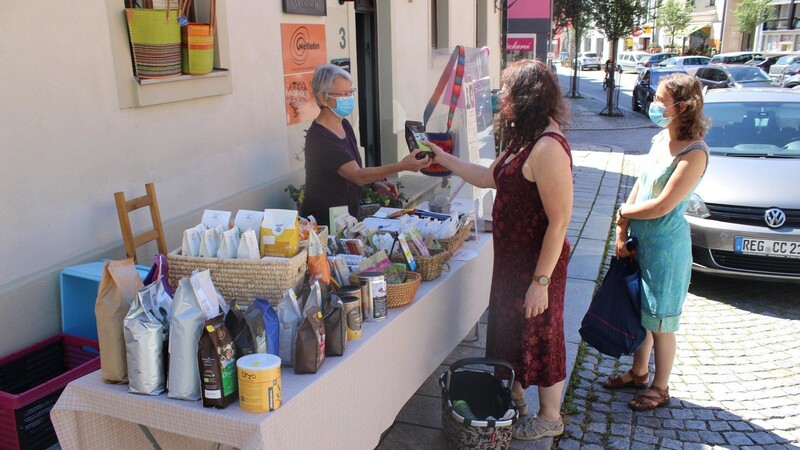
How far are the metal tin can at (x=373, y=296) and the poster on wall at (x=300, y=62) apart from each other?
300cm

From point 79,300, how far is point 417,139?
1968mm

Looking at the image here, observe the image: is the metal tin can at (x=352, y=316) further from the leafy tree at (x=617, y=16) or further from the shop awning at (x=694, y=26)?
the shop awning at (x=694, y=26)

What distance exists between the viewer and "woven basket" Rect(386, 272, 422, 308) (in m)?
2.85

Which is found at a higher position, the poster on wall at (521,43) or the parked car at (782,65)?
the poster on wall at (521,43)

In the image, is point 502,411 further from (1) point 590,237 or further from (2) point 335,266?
(1) point 590,237

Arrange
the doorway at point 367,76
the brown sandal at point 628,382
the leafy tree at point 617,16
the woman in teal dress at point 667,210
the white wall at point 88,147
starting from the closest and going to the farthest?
the white wall at point 88,147
the woman in teal dress at point 667,210
the brown sandal at point 628,382
the doorway at point 367,76
the leafy tree at point 617,16

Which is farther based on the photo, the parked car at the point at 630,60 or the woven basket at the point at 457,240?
the parked car at the point at 630,60

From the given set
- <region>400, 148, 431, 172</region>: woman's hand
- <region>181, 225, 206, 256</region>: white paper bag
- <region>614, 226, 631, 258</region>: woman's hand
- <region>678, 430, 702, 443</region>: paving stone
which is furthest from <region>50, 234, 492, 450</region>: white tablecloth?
<region>678, 430, 702, 443</region>: paving stone

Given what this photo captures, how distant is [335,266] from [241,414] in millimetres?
950

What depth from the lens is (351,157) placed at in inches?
154

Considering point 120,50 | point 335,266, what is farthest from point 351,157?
point 120,50

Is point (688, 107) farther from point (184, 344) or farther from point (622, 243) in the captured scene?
point (184, 344)

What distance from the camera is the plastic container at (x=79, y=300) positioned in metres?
3.27

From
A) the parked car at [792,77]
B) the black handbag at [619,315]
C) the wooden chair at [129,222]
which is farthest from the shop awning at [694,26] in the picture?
the wooden chair at [129,222]
